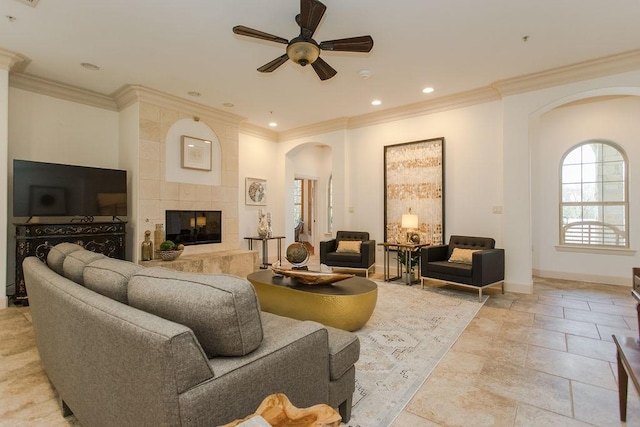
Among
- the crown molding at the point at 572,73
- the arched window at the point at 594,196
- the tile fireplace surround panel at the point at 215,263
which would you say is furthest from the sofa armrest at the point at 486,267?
the tile fireplace surround panel at the point at 215,263

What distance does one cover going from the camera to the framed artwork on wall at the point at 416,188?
17.5 feet

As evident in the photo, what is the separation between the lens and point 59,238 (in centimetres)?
404

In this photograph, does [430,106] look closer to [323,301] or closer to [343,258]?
[343,258]

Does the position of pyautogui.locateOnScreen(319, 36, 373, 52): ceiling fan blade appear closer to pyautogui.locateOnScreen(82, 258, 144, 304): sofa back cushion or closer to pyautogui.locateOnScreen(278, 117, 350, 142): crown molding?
pyautogui.locateOnScreen(82, 258, 144, 304): sofa back cushion

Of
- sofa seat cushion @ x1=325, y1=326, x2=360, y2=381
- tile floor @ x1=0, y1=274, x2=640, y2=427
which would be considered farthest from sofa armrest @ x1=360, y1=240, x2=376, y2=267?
sofa seat cushion @ x1=325, y1=326, x2=360, y2=381

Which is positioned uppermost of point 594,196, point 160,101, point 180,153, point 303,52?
point 160,101

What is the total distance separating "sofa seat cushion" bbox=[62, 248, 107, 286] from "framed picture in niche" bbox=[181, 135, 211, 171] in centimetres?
362

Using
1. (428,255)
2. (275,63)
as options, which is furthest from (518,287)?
(275,63)

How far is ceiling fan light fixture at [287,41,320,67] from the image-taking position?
9.25 ft

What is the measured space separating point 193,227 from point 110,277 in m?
4.21

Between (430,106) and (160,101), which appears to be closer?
(160,101)

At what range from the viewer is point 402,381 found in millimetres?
2160

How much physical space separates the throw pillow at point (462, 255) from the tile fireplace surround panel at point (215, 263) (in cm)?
348

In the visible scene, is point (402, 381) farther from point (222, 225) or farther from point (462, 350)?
point (222, 225)
